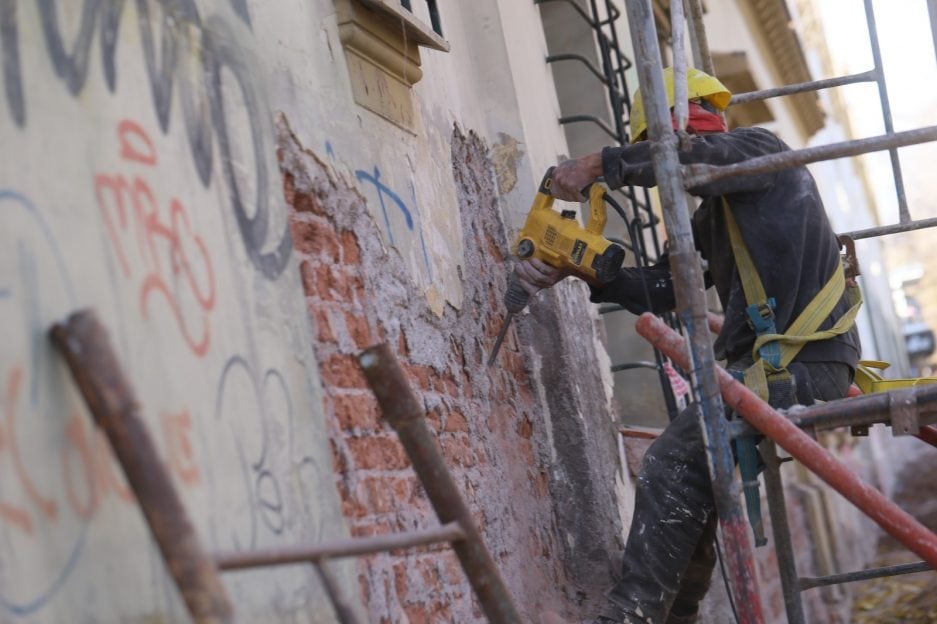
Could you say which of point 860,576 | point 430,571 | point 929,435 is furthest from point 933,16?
point 430,571

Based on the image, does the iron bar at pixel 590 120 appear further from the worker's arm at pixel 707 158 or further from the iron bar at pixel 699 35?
the worker's arm at pixel 707 158

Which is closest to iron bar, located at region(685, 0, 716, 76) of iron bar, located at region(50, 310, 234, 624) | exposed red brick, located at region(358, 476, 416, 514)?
exposed red brick, located at region(358, 476, 416, 514)

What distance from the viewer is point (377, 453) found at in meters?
3.14

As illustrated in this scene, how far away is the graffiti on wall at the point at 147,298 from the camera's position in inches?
71.8

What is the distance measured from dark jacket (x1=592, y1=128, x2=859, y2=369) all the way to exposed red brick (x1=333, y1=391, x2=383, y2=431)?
1.06 meters

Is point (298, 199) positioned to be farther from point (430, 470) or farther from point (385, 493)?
point (430, 470)

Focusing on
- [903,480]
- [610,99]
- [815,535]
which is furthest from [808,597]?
[903,480]

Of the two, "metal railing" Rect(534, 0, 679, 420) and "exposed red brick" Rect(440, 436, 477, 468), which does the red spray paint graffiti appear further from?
"metal railing" Rect(534, 0, 679, 420)

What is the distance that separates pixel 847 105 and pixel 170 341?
27733 millimetres

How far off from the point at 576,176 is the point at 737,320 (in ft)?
2.15

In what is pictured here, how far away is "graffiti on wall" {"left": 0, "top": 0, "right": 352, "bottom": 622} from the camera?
71.8 inches

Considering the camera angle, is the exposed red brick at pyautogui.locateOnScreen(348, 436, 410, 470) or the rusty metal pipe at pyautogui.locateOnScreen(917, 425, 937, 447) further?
the rusty metal pipe at pyautogui.locateOnScreen(917, 425, 937, 447)

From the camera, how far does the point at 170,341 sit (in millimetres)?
2236

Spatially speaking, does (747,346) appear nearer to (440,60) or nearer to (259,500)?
(440,60)
